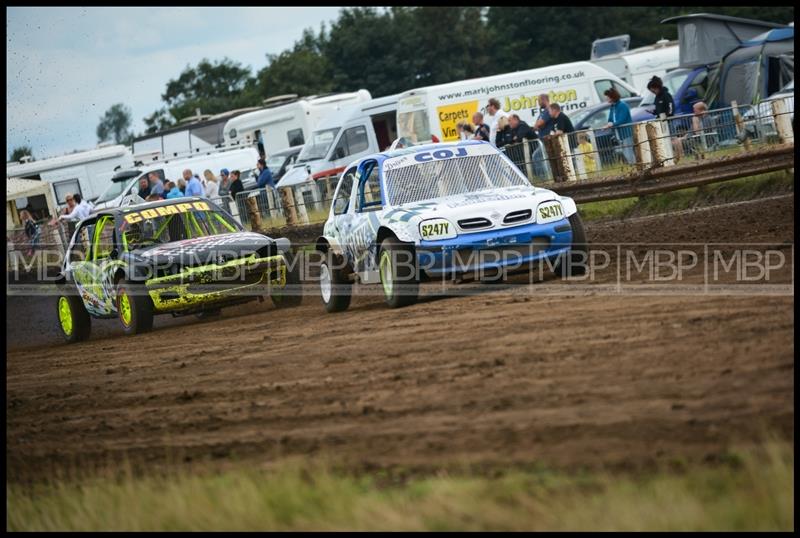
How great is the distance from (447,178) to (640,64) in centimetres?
2193

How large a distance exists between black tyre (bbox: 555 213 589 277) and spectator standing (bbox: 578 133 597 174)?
6.02 m

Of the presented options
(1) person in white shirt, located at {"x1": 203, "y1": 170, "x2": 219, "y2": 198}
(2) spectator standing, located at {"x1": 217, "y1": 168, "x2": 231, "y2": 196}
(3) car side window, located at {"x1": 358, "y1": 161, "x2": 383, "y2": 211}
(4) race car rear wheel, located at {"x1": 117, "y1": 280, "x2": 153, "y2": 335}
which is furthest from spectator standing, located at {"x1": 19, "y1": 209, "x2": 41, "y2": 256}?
(3) car side window, located at {"x1": 358, "y1": 161, "x2": 383, "y2": 211}

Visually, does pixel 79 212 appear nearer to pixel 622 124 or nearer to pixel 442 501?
pixel 622 124

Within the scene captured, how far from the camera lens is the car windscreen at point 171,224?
48.0 feet

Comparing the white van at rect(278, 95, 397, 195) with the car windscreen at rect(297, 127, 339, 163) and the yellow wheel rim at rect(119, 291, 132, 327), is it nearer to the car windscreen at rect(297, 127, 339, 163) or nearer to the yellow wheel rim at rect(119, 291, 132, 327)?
the car windscreen at rect(297, 127, 339, 163)

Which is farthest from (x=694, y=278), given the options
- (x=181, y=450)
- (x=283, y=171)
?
(x=283, y=171)

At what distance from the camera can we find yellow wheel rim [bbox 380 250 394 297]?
11.8 meters

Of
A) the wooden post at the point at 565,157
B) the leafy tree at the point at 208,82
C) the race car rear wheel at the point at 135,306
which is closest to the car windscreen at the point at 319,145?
the wooden post at the point at 565,157

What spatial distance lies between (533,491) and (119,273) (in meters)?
9.98

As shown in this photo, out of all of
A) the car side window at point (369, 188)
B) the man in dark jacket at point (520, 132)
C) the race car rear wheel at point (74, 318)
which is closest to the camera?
the car side window at point (369, 188)

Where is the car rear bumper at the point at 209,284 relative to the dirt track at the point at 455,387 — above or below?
above

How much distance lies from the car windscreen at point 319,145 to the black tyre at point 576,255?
17.6 metres

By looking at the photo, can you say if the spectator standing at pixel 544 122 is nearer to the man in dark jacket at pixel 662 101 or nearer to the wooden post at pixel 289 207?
the man in dark jacket at pixel 662 101

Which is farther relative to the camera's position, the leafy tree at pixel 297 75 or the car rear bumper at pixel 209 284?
the leafy tree at pixel 297 75
